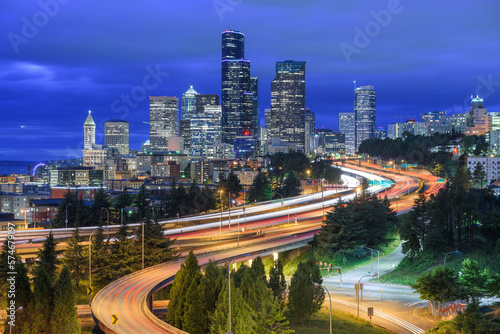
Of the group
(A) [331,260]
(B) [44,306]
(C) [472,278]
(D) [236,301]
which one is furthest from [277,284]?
(A) [331,260]

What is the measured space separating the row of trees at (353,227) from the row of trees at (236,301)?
2136cm

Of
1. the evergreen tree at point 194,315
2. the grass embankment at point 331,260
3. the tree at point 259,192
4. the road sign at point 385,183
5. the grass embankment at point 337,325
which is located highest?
the road sign at point 385,183

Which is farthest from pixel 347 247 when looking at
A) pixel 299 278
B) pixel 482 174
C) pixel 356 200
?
pixel 482 174

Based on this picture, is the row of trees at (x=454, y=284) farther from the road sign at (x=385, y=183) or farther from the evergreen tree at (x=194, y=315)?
the road sign at (x=385, y=183)

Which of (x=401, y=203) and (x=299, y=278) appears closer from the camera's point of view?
(x=299, y=278)

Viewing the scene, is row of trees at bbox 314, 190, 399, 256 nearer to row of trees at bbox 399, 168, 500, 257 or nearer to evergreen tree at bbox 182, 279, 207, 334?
row of trees at bbox 399, 168, 500, 257

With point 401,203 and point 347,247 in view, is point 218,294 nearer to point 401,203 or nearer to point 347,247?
point 347,247

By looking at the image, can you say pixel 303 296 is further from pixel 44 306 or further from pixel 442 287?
pixel 44 306

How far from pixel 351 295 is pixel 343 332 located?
11.9 metres

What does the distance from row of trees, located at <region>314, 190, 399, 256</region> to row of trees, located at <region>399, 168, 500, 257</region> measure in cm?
539

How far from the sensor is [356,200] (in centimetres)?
7850

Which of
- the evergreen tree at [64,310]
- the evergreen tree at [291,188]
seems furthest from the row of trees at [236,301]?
the evergreen tree at [291,188]

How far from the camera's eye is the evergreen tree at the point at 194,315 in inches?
1594

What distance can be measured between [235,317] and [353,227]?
3668cm
